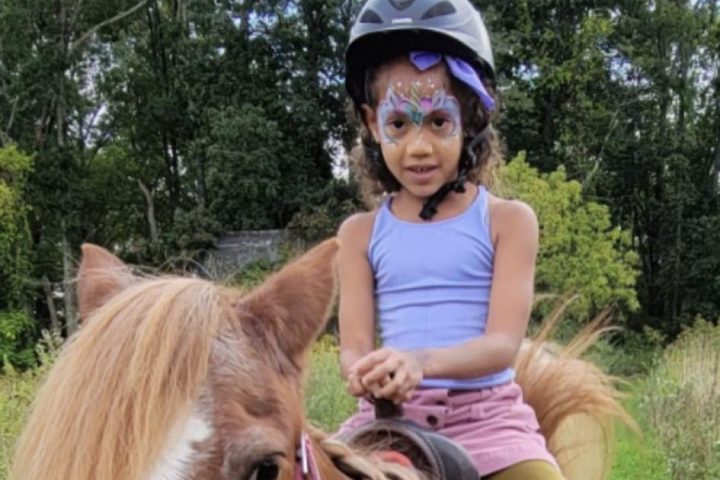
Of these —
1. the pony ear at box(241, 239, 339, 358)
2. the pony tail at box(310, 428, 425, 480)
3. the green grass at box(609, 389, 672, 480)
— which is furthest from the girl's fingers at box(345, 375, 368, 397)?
the green grass at box(609, 389, 672, 480)

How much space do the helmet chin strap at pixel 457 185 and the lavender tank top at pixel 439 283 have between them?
0.12 feet

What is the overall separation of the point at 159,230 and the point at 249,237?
4220 millimetres

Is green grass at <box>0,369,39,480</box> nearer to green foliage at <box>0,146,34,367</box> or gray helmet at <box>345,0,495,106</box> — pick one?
gray helmet at <box>345,0,495,106</box>

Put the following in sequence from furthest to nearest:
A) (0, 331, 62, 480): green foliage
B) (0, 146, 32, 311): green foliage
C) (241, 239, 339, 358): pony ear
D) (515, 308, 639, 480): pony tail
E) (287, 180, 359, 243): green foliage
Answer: (287, 180, 359, 243): green foliage → (0, 146, 32, 311): green foliage → (0, 331, 62, 480): green foliage → (515, 308, 639, 480): pony tail → (241, 239, 339, 358): pony ear

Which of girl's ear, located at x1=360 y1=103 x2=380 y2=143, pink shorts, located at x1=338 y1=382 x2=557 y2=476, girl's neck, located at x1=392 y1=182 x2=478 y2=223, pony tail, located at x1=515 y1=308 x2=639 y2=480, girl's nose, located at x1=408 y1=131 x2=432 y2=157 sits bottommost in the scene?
pony tail, located at x1=515 y1=308 x2=639 y2=480

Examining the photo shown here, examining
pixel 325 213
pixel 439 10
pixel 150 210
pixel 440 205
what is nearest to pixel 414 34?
pixel 439 10

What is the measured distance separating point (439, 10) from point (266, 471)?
1.29 metres

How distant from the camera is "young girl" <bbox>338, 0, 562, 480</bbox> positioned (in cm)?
203

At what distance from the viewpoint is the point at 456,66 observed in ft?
7.04

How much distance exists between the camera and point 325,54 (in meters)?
30.5

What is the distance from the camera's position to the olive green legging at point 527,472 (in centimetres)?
197

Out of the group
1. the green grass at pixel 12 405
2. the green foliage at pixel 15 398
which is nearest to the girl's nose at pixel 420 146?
the green foliage at pixel 15 398

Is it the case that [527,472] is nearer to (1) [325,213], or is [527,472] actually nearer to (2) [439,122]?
(2) [439,122]

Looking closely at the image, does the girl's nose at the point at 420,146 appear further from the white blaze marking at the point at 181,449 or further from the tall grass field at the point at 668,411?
the tall grass field at the point at 668,411
